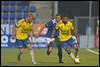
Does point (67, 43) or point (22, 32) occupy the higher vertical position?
point (22, 32)

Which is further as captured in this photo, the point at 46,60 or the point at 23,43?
the point at 46,60

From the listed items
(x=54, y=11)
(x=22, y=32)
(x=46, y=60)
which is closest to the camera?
(x=22, y=32)

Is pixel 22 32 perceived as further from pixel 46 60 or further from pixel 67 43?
pixel 46 60

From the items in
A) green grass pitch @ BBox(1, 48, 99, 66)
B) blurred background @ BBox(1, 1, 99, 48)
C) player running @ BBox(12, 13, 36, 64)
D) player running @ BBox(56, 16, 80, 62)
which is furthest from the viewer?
blurred background @ BBox(1, 1, 99, 48)

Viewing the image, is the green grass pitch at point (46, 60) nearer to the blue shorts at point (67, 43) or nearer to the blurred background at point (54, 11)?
the blue shorts at point (67, 43)

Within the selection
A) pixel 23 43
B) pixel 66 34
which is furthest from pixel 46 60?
pixel 66 34

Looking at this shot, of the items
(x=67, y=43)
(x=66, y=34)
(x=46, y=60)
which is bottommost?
(x=46, y=60)

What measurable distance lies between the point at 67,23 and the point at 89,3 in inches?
768

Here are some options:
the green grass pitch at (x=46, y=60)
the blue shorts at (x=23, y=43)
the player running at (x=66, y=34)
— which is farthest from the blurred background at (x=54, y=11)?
the blue shorts at (x=23, y=43)

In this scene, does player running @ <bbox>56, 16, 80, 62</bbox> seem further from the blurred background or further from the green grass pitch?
the blurred background

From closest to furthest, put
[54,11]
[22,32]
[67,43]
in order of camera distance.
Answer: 1. [67,43]
2. [22,32]
3. [54,11]

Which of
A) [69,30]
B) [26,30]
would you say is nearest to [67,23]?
[69,30]

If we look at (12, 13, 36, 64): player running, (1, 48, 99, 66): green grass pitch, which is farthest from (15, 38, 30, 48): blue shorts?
(1, 48, 99, 66): green grass pitch

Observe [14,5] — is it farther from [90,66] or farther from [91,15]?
[90,66]
